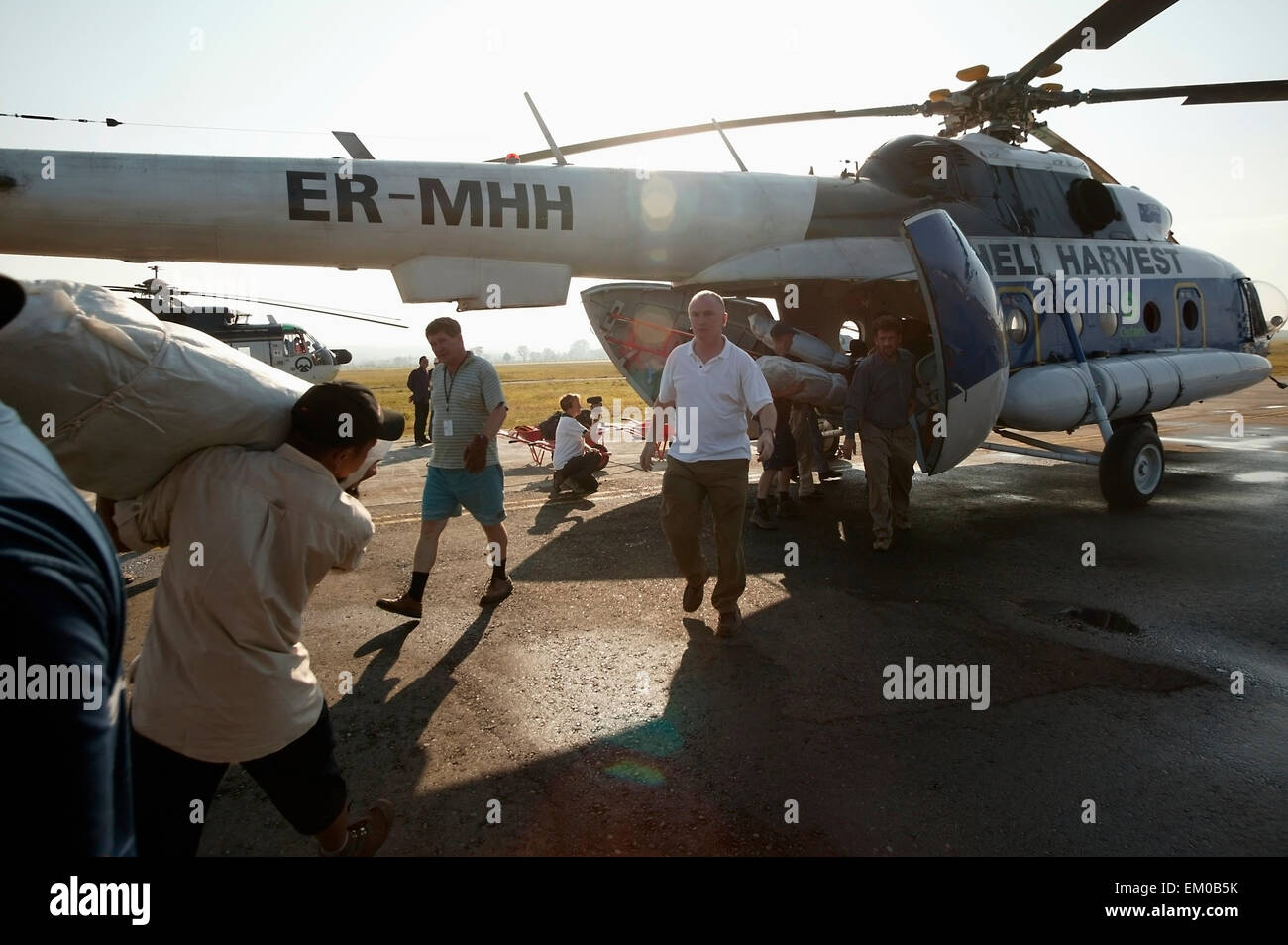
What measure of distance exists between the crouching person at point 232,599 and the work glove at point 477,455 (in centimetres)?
280

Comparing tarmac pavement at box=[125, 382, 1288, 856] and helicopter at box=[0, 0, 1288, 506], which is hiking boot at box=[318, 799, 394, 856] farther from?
helicopter at box=[0, 0, 1288, 506]

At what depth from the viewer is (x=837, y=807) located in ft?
9.48

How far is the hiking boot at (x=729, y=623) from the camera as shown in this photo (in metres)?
4.66

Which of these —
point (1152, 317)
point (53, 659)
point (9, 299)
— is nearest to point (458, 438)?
point (9, 299)

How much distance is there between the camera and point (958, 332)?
648cm

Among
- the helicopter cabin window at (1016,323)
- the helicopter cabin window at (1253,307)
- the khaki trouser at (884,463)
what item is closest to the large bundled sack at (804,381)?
the khaki trouser at (884,463)

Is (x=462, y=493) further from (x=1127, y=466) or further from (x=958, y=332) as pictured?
(x=1127, y=466)

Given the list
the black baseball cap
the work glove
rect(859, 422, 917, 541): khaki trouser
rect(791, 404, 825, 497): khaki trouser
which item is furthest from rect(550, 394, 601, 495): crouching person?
the black baseball cap

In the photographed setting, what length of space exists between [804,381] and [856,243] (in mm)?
2207

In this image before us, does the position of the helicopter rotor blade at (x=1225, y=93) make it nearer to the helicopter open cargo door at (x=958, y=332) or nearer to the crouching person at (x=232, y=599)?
the helicopter open cargo door at (x=958, y=332)
